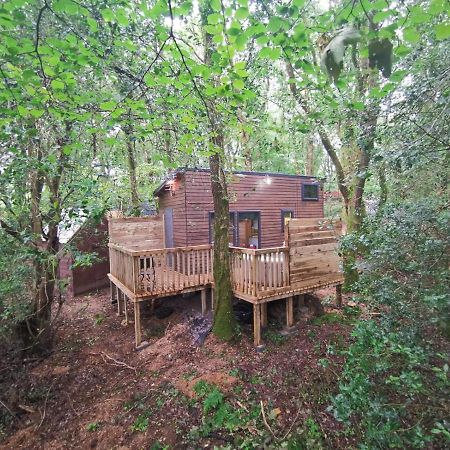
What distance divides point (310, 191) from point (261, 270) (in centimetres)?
728

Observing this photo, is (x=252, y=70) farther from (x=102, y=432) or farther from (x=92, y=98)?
(x=102, y=432)

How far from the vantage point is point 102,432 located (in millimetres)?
3658

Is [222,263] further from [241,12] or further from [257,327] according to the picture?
[241,12]

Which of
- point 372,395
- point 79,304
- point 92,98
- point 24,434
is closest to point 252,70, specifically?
point 92,98

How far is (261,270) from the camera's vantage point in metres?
5.41

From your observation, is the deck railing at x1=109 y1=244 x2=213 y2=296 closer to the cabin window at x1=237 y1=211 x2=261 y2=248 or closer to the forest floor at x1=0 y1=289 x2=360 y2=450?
the forest floor at x1=0 y1=289 x2=360 y2=450

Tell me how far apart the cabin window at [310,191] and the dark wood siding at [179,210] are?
542 cm

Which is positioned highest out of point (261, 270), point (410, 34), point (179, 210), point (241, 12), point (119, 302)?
point (241, 12)

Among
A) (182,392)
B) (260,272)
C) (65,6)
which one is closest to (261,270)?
(260,272)

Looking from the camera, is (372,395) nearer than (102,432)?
Yes

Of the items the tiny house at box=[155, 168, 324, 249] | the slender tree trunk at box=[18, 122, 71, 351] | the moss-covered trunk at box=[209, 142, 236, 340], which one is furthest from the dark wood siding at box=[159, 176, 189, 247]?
the slender tree trunk at box=[18, 122, 71, 351]

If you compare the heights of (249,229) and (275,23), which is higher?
(275,23)

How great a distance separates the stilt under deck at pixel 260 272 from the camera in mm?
5352

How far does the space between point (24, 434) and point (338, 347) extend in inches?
201
